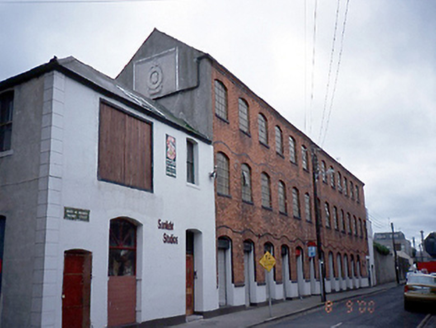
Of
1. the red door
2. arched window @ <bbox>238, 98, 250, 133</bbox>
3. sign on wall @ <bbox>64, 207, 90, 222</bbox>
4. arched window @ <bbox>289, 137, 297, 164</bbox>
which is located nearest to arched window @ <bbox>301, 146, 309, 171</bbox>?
arched window @ <bbox>289, 137, 297, 164</bbox>

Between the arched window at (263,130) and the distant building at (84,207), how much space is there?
9279 millimetres

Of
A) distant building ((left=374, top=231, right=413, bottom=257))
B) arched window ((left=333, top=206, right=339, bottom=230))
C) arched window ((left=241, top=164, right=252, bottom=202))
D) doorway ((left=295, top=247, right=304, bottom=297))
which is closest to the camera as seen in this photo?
arched window ((left=241, top=164, right=252, bottom=202))

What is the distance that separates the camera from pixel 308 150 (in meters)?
32.4

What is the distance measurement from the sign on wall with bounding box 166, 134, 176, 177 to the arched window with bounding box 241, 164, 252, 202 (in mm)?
6153

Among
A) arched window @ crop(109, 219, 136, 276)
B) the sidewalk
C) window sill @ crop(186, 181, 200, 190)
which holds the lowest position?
the sidewalk

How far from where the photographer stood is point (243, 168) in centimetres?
2225

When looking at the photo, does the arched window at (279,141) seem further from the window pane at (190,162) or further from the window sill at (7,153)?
the window sill at (7,153)

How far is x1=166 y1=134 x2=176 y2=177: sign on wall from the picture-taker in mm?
16109

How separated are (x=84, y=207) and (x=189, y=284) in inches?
258

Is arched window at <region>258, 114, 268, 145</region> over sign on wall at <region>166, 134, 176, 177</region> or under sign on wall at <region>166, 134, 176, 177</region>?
over

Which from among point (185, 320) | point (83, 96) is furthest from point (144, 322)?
point (83, 96)

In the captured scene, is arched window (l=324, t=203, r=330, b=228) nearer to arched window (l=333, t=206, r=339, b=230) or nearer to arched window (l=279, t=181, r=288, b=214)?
arched window (l=333, t=206, r=339, b=230)

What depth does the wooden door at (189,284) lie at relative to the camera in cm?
1688

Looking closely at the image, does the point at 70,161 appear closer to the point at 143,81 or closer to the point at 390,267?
the point at 143,81
